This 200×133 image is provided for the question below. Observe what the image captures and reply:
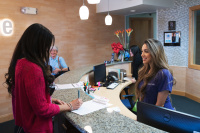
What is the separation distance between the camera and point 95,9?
19.4ft

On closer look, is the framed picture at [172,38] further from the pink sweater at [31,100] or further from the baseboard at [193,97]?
the pink sweater at [31,100]

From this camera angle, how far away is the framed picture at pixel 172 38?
215 inches

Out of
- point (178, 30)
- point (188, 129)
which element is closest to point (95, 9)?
point (178, 30)

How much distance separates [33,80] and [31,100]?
0.13 meters

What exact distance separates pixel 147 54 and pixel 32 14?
336 centimetres

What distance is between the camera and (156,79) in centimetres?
186

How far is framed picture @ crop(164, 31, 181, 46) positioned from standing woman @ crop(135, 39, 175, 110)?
3.89 m

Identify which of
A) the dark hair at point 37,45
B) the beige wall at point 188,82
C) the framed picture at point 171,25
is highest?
the framed picture at point 171,25

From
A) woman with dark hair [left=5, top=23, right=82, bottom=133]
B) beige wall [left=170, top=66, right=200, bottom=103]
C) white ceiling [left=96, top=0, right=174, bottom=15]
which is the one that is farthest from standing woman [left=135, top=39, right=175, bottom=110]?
beige wall [left=170, top=66, right=200, bottom=103]

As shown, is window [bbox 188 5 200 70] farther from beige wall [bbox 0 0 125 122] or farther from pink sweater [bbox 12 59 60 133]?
pink sweater [bbox 12 59 60 133]

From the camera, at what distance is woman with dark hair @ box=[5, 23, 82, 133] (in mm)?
1144

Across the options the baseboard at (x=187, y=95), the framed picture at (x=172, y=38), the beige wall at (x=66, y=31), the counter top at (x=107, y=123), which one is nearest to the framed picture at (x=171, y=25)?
the framed picture at (x=172, y=38)

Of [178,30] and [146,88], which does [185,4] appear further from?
[146,88]

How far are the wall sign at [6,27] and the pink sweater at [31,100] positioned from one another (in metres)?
3.25
